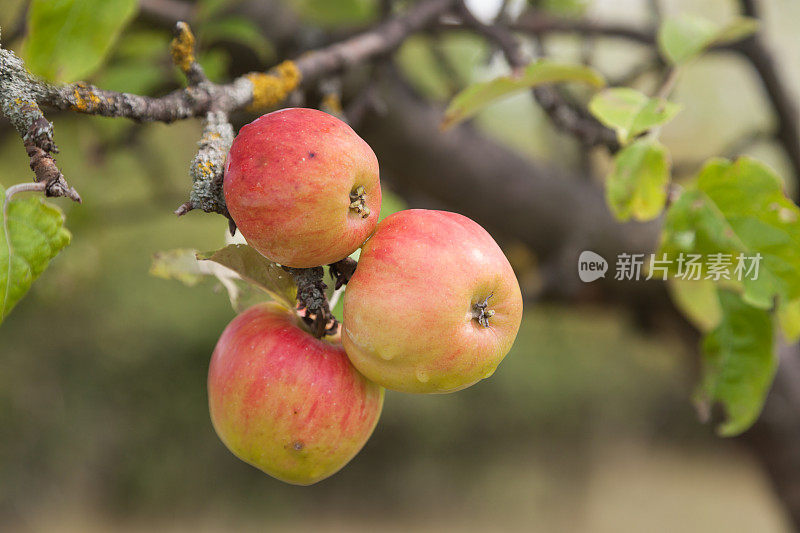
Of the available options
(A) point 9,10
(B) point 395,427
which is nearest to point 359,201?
(A) point 9,10

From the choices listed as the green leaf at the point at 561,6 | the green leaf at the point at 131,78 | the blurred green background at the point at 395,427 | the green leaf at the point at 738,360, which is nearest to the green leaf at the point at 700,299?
the green leaf at the point at 738,360

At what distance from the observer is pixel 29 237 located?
0.26 m

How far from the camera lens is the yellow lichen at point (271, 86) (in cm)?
41

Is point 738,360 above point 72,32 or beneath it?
beneath

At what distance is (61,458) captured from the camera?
215cm

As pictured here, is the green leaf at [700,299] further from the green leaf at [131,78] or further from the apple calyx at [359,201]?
the green leaf at [131,78]

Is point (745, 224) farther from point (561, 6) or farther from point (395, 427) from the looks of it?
point (395, 427)

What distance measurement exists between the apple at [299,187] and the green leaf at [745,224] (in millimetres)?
330

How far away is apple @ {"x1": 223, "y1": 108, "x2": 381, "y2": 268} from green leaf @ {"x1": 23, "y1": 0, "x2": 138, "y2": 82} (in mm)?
148

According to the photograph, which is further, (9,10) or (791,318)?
(9,10)

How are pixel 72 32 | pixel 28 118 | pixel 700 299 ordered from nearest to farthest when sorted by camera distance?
pixel 28 118
pixel 72 32
pixel 700 299

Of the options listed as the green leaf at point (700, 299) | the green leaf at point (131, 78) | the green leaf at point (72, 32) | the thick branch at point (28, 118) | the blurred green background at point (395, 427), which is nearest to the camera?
the thick branch at point (28, 118)

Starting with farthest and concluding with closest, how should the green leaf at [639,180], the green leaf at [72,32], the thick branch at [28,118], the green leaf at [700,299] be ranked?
the green leaf at [700,299] → the green leaf at [639,180] → the green leaf at [72,32] → the thick branch at [28,118]

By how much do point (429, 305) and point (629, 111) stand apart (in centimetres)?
28
